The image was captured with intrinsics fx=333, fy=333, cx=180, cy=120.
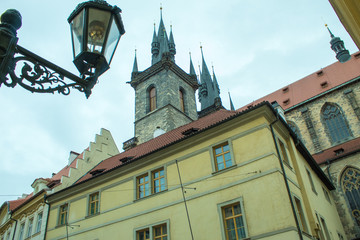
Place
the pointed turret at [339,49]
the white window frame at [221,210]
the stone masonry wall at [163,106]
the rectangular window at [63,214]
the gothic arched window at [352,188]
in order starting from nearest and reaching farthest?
the white window frame at [221,210] → the rectangular window at [63,214] → the gothic arched window at [352,188] → the pointed turret at [339,49] → the stone masonry wall at [163,106]

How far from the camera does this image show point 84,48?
3488mm

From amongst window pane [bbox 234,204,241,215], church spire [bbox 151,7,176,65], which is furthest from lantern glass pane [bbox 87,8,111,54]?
church spire [bbox 151,7,176,65]

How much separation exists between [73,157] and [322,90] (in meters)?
24.7

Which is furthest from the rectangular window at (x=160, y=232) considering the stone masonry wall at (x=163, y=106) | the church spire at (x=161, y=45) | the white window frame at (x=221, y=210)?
the church spire at (x=161, y=45)

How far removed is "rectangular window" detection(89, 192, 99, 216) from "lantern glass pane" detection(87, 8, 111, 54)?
14.9m

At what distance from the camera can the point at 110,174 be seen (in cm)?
1738

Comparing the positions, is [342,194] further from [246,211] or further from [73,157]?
[73,157]

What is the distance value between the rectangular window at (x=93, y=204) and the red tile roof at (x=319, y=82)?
24.1 m

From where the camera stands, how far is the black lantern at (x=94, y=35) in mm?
3527

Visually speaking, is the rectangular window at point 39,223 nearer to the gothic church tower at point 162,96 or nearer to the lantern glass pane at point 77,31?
the gothic church tower at point 162,96

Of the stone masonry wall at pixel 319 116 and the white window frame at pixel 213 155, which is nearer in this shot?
the white window frame at pixel 213 155

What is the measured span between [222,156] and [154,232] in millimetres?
4414

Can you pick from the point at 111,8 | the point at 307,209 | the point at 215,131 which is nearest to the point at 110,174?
the point at 215,131

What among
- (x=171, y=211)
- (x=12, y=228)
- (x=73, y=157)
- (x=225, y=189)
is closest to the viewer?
(x=225, y=189)
